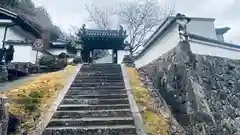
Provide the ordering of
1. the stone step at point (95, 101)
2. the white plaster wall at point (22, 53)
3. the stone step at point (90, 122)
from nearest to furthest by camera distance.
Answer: the stone step at point (90, 122) → the stone step at point (95, 101) → the white plaster wall at point (22, 53)

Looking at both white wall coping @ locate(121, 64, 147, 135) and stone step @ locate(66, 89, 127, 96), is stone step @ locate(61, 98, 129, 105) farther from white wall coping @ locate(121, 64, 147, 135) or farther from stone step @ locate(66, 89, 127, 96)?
stone step @ locate(66, 89, 127, 96)

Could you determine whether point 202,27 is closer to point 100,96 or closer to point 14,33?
point 100,96

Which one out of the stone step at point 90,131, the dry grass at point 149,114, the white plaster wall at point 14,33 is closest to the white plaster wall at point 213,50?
the dry grass at point 149,114

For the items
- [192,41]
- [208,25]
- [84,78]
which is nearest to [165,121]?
[192,41]

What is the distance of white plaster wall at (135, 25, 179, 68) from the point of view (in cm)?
764

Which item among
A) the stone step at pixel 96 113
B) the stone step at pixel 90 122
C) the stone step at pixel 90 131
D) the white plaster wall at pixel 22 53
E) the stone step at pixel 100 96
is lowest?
the stone step at pixel 90 131

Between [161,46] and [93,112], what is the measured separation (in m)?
4.35

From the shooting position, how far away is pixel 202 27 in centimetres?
1170

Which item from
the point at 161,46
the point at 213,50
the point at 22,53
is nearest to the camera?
the point at 213,50

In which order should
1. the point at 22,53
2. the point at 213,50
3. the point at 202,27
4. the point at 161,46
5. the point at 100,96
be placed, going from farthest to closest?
the point at 22,53
the point at 202,27
the point at 161,46
the point at 213,50
the point at 100,96

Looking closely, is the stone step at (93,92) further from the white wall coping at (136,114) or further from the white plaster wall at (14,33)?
the white plaster wall at (14,33)

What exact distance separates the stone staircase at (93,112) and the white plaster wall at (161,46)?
6.87 ft

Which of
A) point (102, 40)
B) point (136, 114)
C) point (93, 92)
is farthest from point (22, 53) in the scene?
point (136, 114)

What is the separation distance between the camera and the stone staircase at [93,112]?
4.91m
